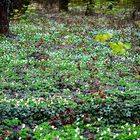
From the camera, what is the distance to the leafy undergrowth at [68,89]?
34.3 ft

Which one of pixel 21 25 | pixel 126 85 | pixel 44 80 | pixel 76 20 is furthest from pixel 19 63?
pixel 76 20

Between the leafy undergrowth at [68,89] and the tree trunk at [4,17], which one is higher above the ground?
the tree trunk at [4,17]

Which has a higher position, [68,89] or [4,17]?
[4,17]

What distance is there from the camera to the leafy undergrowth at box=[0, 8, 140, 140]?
1046 centimetres

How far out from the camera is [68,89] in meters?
14.2

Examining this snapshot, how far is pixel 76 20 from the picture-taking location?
118ft

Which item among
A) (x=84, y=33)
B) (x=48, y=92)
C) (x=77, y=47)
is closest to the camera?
(x=48, y=92)

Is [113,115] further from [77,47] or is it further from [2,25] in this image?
[2,25]

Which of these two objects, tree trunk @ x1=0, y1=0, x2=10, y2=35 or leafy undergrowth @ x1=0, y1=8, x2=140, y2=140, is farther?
tree trunk @ x1=0, y1=0, x2=10, y2=35

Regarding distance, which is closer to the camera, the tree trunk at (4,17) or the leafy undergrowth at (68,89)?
the leafy undergrowth at (68,89)

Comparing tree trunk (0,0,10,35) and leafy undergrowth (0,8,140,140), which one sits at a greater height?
tree trunk (0,0,10,35)

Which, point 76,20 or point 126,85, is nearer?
point 126,85

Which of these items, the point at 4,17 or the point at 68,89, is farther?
the point at 4,17

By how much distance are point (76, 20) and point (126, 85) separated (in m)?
22.1
